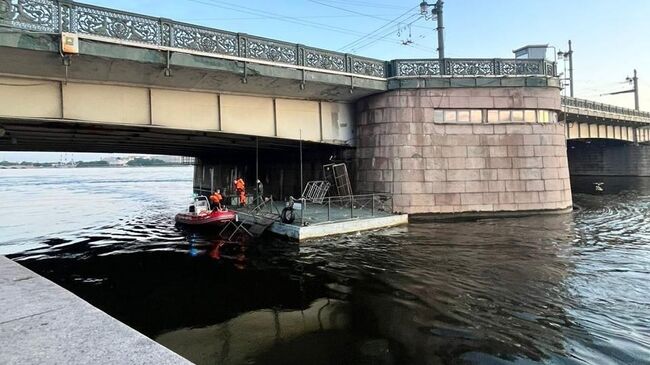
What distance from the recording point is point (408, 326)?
7.14 meters

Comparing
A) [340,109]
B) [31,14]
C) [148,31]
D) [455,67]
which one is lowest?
[340,109]

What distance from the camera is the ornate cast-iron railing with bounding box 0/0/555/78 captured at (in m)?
12.0

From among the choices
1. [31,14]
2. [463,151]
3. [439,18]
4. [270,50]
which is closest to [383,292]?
[270,50]

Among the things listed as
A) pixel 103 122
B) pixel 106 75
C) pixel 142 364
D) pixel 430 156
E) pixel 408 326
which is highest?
pixel 106 75

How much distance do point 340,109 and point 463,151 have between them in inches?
273

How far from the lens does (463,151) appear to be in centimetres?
2056

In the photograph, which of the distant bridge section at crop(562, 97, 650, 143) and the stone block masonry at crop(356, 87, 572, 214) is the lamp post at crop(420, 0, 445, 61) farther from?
the distant bridge section at crop(562, 97, 650, 143)

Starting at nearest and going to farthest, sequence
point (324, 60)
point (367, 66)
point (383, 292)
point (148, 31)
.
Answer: point (383, 292) → point (148, 31) → point (324, 60) → point (367, 66)

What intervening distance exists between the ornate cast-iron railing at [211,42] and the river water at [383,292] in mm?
7499

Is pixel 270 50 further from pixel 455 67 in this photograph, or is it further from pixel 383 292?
pixel 383 292

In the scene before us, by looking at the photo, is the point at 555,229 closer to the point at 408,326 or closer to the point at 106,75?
the point at 408,326

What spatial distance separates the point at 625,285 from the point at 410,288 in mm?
4920

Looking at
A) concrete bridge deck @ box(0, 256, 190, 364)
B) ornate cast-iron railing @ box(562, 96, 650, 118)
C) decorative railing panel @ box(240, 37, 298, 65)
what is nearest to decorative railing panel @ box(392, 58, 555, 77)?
decorative railing panel @ box(240, 37, 298, 65)

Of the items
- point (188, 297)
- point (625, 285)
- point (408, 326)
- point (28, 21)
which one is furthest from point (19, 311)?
point (625, 285)
